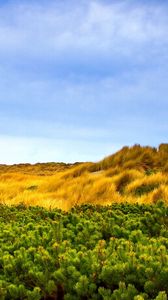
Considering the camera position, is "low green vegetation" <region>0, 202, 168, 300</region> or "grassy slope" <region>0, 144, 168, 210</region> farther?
"grassy slope" <region>0, 144, 168, 210</region>

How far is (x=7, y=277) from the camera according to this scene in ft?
15.6

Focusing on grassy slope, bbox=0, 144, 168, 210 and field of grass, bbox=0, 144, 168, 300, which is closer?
field of grass, bbox=0, 144, 168, 300

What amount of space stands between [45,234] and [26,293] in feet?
4.18

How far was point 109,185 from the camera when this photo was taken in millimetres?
15641

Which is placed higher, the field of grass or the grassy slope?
the grassy slope

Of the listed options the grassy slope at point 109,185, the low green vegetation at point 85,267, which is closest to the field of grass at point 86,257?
the low green vegetation at point 85,267

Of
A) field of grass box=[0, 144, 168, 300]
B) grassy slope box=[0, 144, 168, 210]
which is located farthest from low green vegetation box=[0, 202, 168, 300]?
grassy slope box=[0, 144, 168, 210]

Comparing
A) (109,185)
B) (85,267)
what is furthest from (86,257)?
(109,185)

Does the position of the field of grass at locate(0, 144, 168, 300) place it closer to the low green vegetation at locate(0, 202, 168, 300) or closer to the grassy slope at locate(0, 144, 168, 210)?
the low green vegetation at locate(0, 202, 168, 300)

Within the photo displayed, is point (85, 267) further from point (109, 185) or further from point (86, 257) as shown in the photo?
point (109, 185)

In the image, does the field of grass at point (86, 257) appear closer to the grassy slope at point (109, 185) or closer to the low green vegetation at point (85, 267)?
the low green vegetation at point (85, 267)

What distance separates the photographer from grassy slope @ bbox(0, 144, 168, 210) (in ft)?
44.0

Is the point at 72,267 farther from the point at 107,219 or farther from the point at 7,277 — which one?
the point at 107,219

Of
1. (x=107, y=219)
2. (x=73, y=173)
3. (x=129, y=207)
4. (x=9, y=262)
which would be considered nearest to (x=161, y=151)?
(x=73, y=173)
